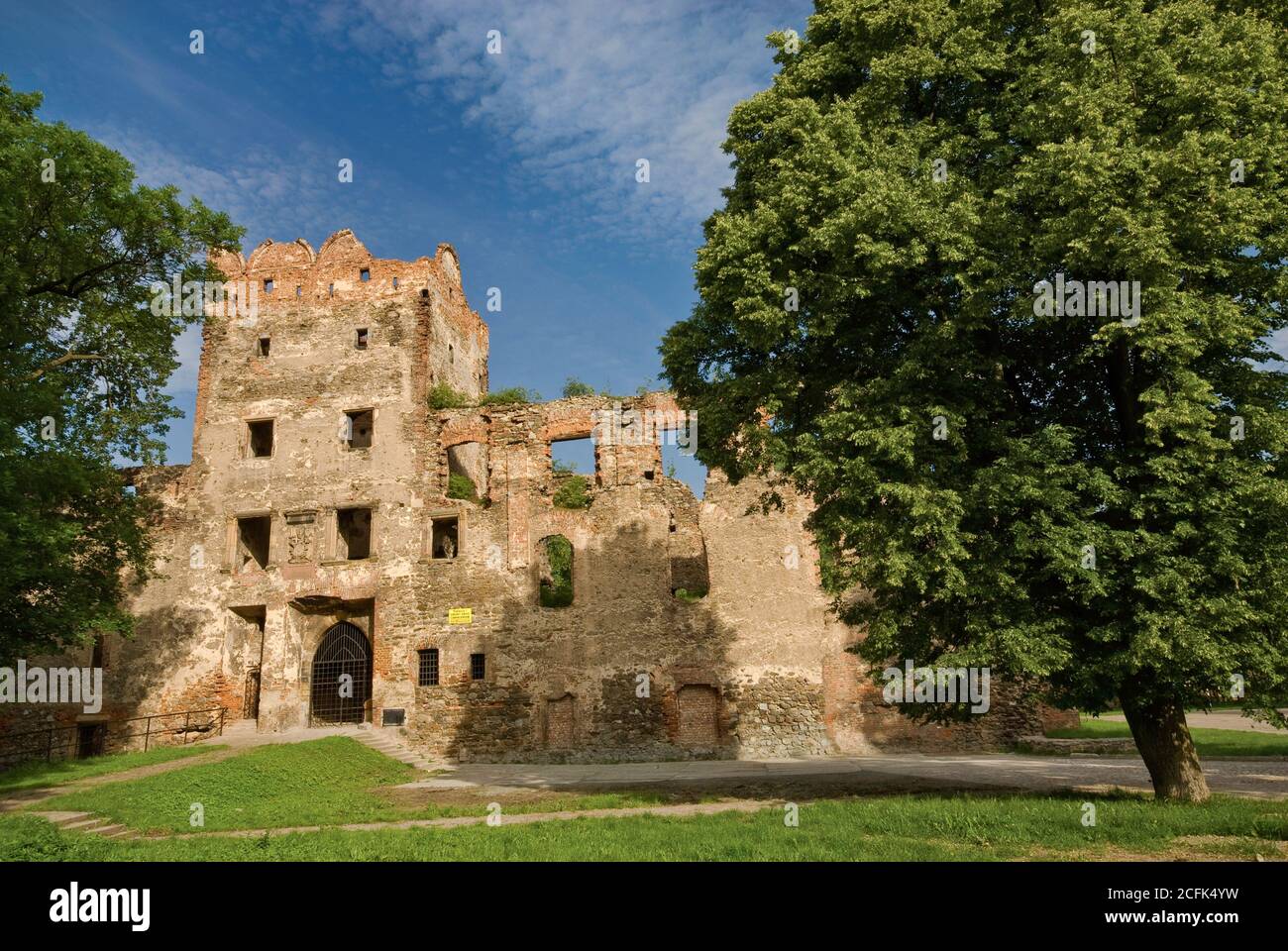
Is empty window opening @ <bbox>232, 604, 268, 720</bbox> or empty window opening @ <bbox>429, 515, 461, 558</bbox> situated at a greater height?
empty window opening @ <bbox>429, 515, 461, 558</bbox>

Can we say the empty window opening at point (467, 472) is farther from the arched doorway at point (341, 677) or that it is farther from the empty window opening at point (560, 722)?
the empty window opening at point (560, 722)

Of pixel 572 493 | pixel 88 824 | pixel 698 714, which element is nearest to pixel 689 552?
pixel 572 493

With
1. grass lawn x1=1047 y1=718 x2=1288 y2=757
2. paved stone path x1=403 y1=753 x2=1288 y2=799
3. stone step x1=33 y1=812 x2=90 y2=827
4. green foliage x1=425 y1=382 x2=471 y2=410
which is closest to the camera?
stone step x1=33 y1=812 x2=90 y2=827

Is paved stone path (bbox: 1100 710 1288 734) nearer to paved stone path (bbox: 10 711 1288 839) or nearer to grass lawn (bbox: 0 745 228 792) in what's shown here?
paved stone path (bbox: 10 711 1288 839)

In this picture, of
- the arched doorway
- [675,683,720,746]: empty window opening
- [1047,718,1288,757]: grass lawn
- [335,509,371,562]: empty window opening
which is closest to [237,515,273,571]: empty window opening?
[335,509,371,562]: empty window opening

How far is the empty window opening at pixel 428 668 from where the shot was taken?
88.0 feet

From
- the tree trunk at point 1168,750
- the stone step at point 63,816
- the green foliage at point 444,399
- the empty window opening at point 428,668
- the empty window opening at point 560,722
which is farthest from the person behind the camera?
the green foliage at point 444,399

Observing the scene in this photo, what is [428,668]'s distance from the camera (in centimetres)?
2702

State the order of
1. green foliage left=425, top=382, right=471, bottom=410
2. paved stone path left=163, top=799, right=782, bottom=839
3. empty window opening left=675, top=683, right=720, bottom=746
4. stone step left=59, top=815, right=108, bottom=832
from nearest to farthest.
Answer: paved stone path left=163, top=799, right=782, bottom=839, stone step left=59, top=815, right=108, bottom=832, empty window opening left=675, top=683, right=720, bottom=746, green foliage left=425, top=382, right=471, bottom=410

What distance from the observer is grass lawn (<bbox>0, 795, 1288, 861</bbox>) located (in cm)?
914

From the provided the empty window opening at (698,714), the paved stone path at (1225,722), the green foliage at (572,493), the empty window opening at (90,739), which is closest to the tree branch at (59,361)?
the green foliage at (572,493)

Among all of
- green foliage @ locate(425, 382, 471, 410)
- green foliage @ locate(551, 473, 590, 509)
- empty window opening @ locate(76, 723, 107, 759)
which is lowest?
empty window opening @ locate(76, 723, 107, 759)

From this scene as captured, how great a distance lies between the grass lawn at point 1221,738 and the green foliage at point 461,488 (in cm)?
1966

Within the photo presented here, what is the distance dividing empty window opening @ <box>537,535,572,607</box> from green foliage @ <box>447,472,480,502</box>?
3042 mm
